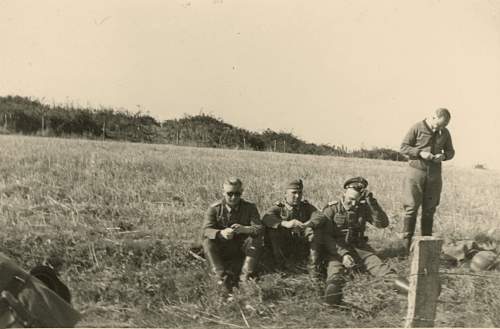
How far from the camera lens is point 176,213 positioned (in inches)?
337

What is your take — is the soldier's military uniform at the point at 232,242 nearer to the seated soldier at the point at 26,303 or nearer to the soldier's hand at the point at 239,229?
the soldier's hand at the point at 239,229

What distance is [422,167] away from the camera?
7.85 metres

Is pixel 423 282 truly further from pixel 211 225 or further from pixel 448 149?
pixel 448 149

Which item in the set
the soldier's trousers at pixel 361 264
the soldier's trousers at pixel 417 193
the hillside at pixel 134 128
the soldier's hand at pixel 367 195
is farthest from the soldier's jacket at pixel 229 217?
the hillside at pixel 134 128

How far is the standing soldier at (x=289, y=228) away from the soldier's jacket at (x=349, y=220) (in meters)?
0.24

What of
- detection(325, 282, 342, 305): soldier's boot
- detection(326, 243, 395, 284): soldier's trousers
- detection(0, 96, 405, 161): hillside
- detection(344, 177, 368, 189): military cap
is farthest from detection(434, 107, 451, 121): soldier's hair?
detection(0, 96, 405, 161): hillside

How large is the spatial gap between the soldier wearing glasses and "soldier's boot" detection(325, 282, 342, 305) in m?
0.43

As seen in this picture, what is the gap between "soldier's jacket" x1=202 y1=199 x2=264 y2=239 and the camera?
691 centimetres

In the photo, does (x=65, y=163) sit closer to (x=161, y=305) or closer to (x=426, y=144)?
(x=161, y=305)

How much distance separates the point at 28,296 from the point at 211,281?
116 inches

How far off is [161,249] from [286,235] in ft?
5.25

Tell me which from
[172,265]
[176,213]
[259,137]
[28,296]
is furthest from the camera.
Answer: [259,137]

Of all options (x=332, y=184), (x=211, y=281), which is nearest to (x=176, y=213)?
(x=211, y=281)

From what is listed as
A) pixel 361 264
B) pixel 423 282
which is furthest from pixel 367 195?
pixel 423 282
